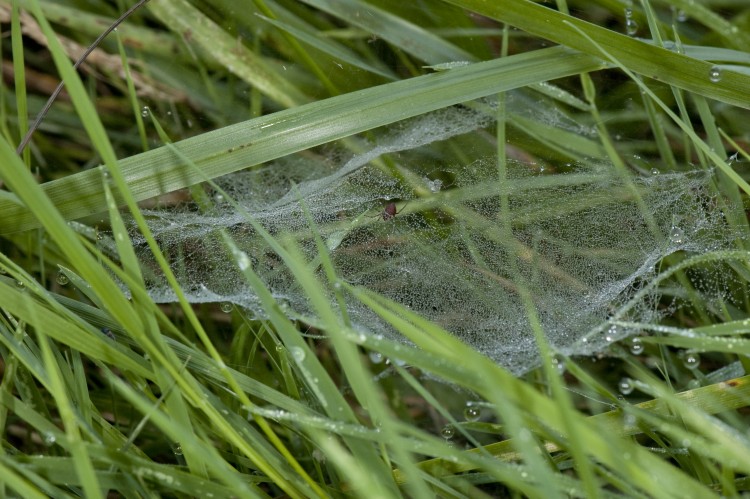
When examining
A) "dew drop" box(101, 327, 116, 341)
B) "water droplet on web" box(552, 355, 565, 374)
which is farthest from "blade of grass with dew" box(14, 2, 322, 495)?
"water droplet on web" box(552, 355, 565, 374)

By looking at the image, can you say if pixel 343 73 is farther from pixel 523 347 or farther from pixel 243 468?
pixel 243 468

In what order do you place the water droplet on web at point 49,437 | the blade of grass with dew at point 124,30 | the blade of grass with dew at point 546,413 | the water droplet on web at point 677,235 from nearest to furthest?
the blade of grass with dew at point 546,413 → the water droplet on web at point 49,437 → the water droplet on web at point 677,235 → the blade of grass with dew at point 124,30

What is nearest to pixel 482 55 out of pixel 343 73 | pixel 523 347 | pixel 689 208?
pixel 343 73

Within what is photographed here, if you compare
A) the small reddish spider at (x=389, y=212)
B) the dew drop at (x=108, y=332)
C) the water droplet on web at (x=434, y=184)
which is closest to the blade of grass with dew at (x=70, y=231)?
the dew drop at (x=108, y=332)

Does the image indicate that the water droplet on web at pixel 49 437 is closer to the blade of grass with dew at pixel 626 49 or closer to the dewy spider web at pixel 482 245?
the dewy spider web at pixel 482 245

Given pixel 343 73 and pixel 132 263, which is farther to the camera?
pixel 343 73

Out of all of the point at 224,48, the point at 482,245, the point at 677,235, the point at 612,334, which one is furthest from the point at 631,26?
the point at 224,48
